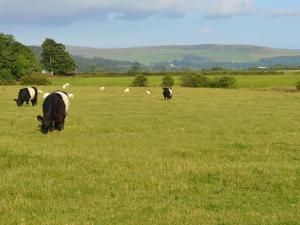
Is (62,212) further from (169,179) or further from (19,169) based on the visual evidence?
(19,169)

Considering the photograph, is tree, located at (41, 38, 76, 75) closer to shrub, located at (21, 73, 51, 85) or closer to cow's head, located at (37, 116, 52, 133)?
shrub, located at (21, 73, 51, 85)

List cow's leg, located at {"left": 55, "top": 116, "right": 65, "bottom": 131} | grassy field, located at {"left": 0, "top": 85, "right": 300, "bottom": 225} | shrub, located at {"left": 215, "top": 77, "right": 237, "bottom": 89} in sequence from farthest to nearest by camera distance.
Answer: shrub, located at {"left": 215, "top": 77, "right": 237, "bottom": 89} → cow's leg, located at {"left": 55, "top": 116, "right": 65, "bottom": 131} → grassy field, located at {"left": 0, "top": 85, "right": 300, "bottom": 225}

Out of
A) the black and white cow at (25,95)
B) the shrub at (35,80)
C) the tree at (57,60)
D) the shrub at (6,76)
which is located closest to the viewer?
the black and white cow at (25,95)

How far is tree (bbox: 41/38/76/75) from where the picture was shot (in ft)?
393

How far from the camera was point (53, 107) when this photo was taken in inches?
853

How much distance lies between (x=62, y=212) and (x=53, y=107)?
41.3 feet

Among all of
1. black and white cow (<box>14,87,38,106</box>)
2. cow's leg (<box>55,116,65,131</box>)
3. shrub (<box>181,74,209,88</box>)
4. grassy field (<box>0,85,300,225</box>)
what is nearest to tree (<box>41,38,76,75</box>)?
shrub (<box>181,74,209,88</box>)

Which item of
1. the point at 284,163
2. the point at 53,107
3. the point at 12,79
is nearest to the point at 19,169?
the point at 284,163

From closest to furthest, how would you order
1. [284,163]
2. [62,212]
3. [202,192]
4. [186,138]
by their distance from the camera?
1. [62,212]
2. [202,192]
3. [284,163]
4. [186,138]

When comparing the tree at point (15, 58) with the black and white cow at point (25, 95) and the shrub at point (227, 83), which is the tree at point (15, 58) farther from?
the black and white cow at point (25, 95)

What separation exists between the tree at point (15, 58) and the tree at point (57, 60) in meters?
17.4

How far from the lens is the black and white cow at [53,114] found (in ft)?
68.4

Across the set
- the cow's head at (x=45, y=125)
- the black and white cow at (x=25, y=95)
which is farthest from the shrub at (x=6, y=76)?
the cow's head at (x=45, y=125)

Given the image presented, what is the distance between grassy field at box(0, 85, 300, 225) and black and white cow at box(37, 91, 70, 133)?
1.64ft
